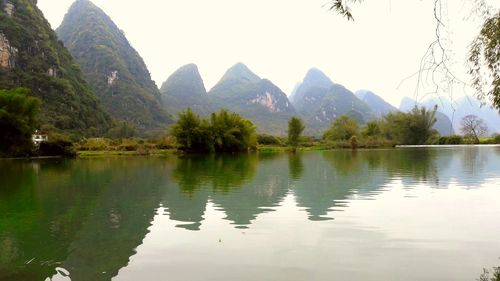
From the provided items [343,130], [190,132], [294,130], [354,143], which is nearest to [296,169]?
[190,132]

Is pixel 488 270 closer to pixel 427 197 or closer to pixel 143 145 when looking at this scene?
pixel 427 197

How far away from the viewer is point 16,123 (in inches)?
2276

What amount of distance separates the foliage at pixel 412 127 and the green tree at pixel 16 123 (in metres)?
86.3

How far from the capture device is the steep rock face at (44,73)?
12462 cm

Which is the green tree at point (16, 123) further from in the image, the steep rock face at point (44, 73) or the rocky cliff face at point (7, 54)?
the rocky cliff face at point (7, 54)

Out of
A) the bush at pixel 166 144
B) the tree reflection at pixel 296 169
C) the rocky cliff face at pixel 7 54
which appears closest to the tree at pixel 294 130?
the bush at pixel 166 144

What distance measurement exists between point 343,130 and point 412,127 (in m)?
17.6

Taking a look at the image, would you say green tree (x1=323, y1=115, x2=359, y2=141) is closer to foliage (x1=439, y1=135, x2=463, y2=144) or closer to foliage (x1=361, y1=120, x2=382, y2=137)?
foliage (x1=361, y1=120, x2=382, y2=137)

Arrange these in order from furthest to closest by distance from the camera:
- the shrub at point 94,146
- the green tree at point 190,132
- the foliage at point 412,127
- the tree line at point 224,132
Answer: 1. the foliage at point 412,127
2. the shrub at point 94,146
3. the green tree at point 190,132
4. the tree line at point 224,132

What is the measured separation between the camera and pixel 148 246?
30.9 feet

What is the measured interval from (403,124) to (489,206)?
334ft

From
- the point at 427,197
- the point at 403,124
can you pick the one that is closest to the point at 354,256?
the point at 427,197

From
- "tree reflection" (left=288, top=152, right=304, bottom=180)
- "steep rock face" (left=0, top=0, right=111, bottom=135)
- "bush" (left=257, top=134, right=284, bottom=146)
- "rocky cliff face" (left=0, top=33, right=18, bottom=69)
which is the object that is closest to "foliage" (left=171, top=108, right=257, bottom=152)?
"bush" (left=257, top=134, right=284, bottom=146)

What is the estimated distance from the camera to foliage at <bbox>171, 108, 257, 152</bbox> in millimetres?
70562
